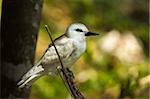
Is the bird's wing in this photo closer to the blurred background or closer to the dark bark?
the dark bark

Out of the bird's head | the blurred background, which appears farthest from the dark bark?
the blurred background

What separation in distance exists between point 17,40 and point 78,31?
0.44 meters

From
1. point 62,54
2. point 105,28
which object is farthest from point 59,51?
point 105,28

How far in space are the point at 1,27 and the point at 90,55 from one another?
0.68 metres

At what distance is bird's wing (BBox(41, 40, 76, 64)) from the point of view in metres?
1.39

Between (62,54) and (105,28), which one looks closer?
(62,54)

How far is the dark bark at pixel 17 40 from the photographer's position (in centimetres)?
→ 178

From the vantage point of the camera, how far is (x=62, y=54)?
4.61 feet

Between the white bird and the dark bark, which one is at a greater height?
the white bird

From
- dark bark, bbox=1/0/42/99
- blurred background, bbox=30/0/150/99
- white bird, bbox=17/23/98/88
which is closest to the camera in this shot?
white bird, bbox=17/23/98/88

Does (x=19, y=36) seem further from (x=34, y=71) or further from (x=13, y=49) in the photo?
(x=34, y=71)

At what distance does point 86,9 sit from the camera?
444 centimetres

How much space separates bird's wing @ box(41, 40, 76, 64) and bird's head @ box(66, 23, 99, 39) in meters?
0.02

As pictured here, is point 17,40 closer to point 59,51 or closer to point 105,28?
point 59,51
